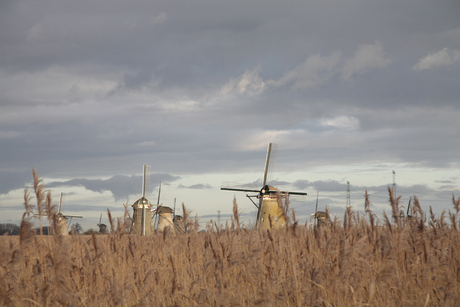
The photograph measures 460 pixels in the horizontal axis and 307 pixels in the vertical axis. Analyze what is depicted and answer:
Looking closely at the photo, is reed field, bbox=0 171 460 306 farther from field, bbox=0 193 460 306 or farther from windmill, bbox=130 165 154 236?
windmill, bbox=130 165 154 236

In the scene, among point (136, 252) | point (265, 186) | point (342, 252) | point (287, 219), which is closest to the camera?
point (342, 252)

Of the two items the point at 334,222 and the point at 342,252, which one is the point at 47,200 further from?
the point at 334,222

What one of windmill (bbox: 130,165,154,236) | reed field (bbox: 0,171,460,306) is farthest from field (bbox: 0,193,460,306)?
windmill (bbox: 130,165,154,236)

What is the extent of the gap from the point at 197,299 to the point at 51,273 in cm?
244

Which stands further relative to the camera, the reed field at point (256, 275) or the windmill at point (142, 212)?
the windmill at point (142, 212)

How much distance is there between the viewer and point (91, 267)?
4.72 m

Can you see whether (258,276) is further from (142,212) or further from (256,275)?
(142,212)

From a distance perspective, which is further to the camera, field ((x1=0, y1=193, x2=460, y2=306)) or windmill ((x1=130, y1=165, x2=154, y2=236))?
windmill ((x1=130, y1=165, x2=154, y2=236))

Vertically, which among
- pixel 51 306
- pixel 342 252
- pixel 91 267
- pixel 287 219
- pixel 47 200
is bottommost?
pixel 51 306

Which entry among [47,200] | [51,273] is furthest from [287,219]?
[51,273]

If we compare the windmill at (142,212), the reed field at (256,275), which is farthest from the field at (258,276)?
the windmill at (142,212)

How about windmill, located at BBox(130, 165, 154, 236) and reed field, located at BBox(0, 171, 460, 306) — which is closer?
reed field, located at BBox(0, 171, 460, 306)

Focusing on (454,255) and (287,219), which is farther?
(454,255)

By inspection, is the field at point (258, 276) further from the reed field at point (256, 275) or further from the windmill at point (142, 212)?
the windmill at point (142, 212)
